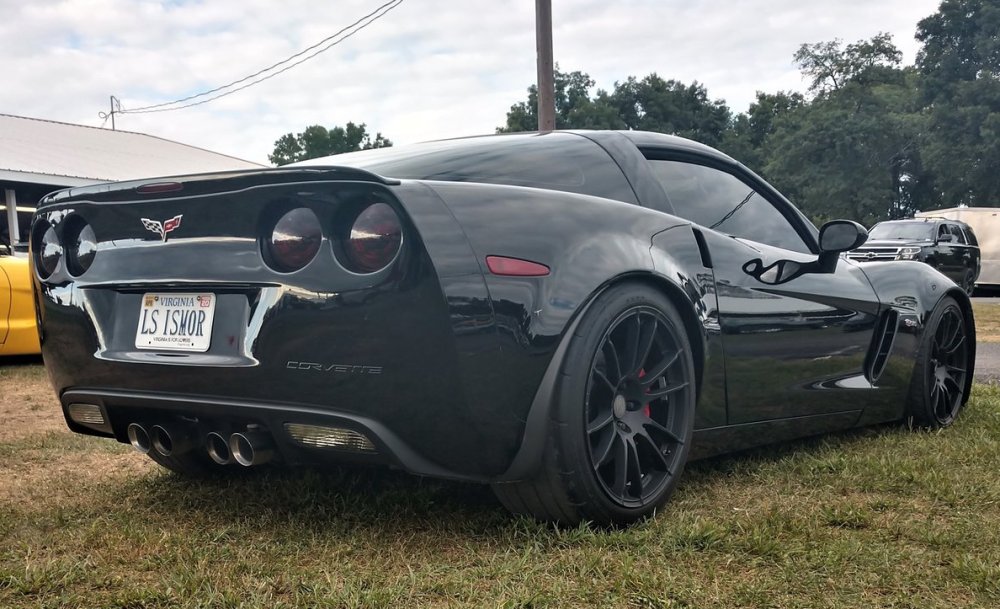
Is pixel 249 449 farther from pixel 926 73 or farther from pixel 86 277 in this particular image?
pixel 926 73

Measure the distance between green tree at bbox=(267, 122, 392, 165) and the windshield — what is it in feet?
189

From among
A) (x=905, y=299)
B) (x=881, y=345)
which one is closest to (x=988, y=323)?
(x=905, y=299)

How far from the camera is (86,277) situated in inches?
116

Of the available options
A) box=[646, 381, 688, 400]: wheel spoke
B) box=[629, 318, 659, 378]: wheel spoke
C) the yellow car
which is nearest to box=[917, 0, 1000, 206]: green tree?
the yellow car

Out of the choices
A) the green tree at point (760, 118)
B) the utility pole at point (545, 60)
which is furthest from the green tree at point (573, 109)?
the utility pole at point (545, 60)

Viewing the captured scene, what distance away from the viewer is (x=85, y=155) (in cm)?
2231

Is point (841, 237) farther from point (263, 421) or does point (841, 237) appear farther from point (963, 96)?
point (963, 96)

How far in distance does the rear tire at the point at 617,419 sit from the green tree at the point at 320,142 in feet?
240

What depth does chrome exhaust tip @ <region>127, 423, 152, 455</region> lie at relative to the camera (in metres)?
2.94

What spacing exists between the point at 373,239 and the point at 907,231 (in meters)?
19.6

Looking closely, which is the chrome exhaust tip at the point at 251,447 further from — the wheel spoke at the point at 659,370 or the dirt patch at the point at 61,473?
the wheel spoke at the point at 659,370

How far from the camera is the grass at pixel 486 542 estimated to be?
7.46 ft

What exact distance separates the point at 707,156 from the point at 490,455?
69.9 inches

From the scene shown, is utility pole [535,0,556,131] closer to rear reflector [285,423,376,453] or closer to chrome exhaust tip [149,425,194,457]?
chrome exhaust tip [149,425,194,457]
